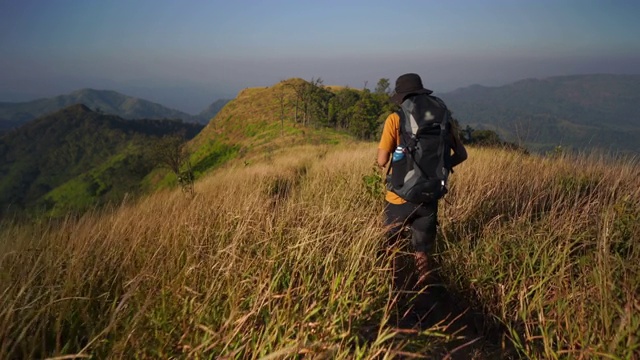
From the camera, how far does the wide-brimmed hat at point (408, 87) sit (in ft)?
9.08

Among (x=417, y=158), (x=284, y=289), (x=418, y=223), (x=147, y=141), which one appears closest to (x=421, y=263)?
(x=418, y=223)

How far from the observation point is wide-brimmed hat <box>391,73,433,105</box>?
2768 mm

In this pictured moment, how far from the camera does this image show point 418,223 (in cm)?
285

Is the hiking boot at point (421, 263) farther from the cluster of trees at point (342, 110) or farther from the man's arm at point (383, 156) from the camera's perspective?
the cluster of trees at point (342, 110)

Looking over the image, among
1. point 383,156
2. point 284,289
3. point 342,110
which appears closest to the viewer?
point 284,289

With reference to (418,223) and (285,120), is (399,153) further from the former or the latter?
(285,120)

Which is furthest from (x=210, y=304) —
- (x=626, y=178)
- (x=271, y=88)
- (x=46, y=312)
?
(x=271, y=88)

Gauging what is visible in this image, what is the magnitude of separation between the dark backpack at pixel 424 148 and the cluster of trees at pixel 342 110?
3629 centimetres

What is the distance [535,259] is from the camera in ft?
7.64

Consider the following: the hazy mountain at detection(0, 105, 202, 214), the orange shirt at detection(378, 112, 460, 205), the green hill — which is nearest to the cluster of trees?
the green hill

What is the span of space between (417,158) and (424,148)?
0.10 m

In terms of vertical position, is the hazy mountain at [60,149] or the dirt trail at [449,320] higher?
the dirt trail at [449,320]

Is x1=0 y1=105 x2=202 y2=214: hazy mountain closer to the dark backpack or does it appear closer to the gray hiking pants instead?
the gray hiking pants

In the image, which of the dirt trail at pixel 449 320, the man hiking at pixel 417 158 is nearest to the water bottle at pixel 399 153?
the man hiking at pixel 417 158
